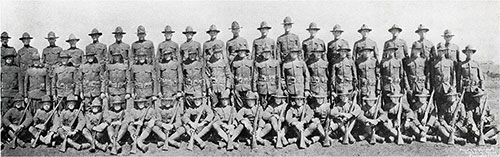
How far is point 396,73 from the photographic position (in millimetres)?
9445

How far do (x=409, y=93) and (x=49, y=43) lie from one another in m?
7.61

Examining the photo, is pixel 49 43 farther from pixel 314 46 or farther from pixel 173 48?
pixel 314 46

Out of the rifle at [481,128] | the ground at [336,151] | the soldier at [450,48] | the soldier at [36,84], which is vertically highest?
the soldier at [450,48]

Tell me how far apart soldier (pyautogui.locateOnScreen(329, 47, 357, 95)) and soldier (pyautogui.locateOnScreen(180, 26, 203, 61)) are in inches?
111

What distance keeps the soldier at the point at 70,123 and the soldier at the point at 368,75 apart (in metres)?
5.26

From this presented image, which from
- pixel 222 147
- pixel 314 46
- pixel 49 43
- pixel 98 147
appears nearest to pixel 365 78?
pixel 314 46

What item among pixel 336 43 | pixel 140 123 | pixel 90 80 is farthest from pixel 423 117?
pixel 90 80

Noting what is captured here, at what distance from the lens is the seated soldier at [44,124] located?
8.90 meters

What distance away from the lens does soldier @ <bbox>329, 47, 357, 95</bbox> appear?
374 inches

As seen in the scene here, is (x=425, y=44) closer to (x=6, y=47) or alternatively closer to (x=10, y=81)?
(x=10, y=81)

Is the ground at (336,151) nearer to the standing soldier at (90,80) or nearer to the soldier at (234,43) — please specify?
the standing soldier at (90,80)

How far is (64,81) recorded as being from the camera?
9719 mm

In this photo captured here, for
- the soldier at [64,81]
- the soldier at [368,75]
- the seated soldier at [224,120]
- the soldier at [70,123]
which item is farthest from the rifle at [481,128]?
the soldier at [64,81]

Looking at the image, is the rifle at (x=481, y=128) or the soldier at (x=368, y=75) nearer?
the rifle at (x=481, y=128)
